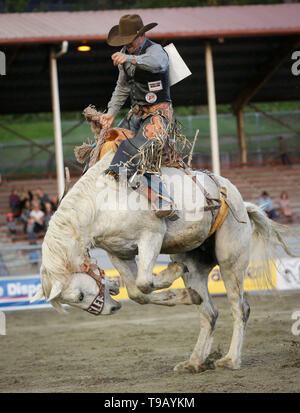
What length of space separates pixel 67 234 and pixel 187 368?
1.70 m

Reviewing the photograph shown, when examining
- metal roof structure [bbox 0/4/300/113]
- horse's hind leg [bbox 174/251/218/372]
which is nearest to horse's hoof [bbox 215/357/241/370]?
horse's hind leg [bbox 174/251/218/372]

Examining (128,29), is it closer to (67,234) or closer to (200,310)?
(67,234)

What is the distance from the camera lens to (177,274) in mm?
6117

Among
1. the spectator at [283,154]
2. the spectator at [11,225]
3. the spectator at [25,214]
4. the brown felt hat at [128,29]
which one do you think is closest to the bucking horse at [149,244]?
the brown felt hat at [128,29]

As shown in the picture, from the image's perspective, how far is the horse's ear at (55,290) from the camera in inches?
212

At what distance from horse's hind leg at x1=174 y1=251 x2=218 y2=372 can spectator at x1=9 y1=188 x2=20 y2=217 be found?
11.4 m

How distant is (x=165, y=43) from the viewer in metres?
13.2

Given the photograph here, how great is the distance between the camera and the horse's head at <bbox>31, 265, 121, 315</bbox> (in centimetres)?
550

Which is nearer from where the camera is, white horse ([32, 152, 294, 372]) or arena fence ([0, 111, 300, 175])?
white horse ([32, 152, 294, 372])

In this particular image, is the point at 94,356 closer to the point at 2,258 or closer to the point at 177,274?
the point at 177,274

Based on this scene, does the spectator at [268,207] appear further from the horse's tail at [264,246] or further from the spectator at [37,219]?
the horse's tail at [264,246]

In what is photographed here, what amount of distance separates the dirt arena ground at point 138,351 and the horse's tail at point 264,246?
62cm

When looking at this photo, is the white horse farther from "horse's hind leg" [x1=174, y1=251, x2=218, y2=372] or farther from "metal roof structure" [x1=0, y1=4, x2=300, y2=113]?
"metal roof structure" [x1=0, y1=4, x2=300, y2=113]

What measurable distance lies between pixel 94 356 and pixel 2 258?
6087mm
